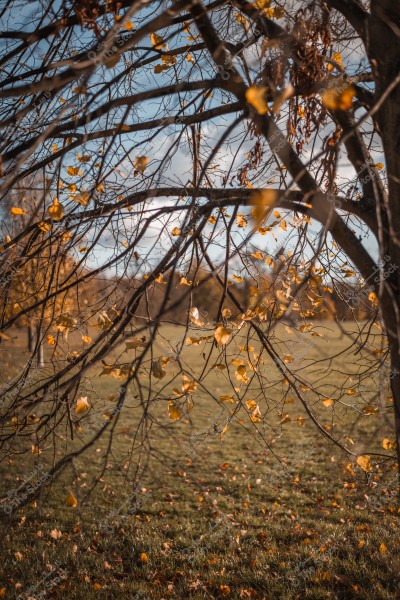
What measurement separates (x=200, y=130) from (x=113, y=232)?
3.89 ft

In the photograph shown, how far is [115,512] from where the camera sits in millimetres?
4984

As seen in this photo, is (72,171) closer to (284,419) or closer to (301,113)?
(301,113)

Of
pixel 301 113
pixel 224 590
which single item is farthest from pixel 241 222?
pixel 224 590

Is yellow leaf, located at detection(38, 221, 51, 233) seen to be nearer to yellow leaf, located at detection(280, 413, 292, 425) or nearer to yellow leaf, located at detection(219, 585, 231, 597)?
yellow leaf, located at detection(280, 413, 292, 425)

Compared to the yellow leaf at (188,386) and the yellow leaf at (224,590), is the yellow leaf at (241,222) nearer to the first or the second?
the yellow leaf at (188,386)

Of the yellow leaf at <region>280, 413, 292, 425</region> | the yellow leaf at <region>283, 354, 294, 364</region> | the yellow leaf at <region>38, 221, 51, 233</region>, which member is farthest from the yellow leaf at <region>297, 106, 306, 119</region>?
the yellow leaf at <region>280, 413, 292, 425</region>

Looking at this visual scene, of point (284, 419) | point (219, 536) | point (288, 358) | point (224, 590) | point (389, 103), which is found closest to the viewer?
point (389, 103)

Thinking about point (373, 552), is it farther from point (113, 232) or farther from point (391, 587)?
point (113, 232)

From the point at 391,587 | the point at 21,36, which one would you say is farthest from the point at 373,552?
the point at 21,36

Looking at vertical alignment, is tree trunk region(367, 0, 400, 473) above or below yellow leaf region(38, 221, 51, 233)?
above

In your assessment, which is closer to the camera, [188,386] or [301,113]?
[188,386]

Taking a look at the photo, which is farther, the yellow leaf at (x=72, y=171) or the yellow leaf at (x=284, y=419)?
the yellow leaf at (x=284, y=419)

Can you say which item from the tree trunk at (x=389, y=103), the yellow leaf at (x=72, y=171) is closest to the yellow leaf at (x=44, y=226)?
the yellow leaf at (x=72, y=171)

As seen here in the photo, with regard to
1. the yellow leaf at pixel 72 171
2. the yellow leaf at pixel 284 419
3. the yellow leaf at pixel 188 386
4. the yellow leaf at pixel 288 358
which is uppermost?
the yellow leaf at pixel 72 171
